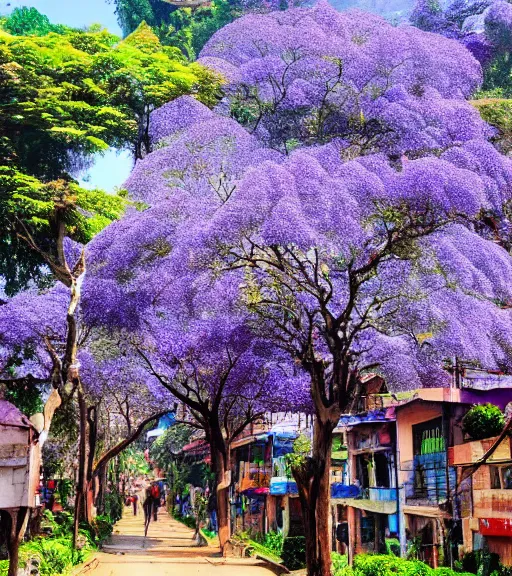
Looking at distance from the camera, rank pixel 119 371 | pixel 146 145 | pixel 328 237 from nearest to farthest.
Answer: pixel 328 237 → pixel 119 371 → pixel 146 145

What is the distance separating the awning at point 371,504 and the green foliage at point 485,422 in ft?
31.4

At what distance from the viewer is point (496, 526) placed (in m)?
15.2

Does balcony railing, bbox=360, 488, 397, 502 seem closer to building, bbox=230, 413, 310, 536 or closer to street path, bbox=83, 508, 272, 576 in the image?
building, bbox=230, 413, 310, 536

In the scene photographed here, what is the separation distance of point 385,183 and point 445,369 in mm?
6220

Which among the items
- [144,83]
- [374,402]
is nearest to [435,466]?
[374,402]

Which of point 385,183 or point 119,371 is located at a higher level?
point 385,183

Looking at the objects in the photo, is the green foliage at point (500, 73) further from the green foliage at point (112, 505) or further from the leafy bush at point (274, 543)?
the green foliage at point (112, 505)

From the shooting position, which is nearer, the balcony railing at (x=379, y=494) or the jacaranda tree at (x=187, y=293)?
the jacaranda tree at (x=187, y=293)

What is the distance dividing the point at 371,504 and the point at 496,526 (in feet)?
36.7

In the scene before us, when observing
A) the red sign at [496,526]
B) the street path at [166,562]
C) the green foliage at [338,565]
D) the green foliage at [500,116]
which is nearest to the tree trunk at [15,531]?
the street path at [166,562]

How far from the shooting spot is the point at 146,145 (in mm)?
25781

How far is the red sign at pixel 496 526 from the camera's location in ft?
48.3

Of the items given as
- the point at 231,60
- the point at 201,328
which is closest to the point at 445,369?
the point at 201,328

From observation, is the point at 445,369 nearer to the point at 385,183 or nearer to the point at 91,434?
the point at 385,183
